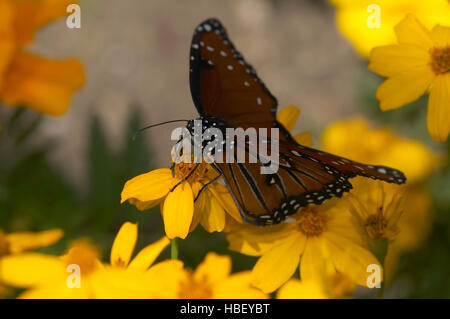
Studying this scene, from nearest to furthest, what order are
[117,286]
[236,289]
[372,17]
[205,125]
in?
[117,286], [236,289], [205,125], [372,17]

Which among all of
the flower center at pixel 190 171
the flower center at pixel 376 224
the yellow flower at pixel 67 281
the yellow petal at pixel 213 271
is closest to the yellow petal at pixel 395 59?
the flower center at pixel 376 224

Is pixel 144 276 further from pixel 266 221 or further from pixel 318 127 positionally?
pixel 318 127

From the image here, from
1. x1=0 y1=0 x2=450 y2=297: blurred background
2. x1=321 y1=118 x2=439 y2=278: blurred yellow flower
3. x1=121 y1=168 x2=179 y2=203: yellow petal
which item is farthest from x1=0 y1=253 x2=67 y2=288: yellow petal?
x1=0 y1=0 x2=450 y2=297: blurred background

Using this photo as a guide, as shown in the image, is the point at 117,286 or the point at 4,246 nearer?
the point at 117,286

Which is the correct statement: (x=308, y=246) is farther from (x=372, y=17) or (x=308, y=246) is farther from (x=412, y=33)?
(x=372, y=17)

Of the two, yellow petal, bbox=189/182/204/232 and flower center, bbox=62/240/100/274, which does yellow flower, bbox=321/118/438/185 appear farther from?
flower center, bbox=62/240/100/274

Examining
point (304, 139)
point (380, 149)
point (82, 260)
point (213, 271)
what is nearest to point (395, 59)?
point (304, 139)

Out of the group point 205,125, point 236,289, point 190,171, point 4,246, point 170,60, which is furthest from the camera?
point 170,60
